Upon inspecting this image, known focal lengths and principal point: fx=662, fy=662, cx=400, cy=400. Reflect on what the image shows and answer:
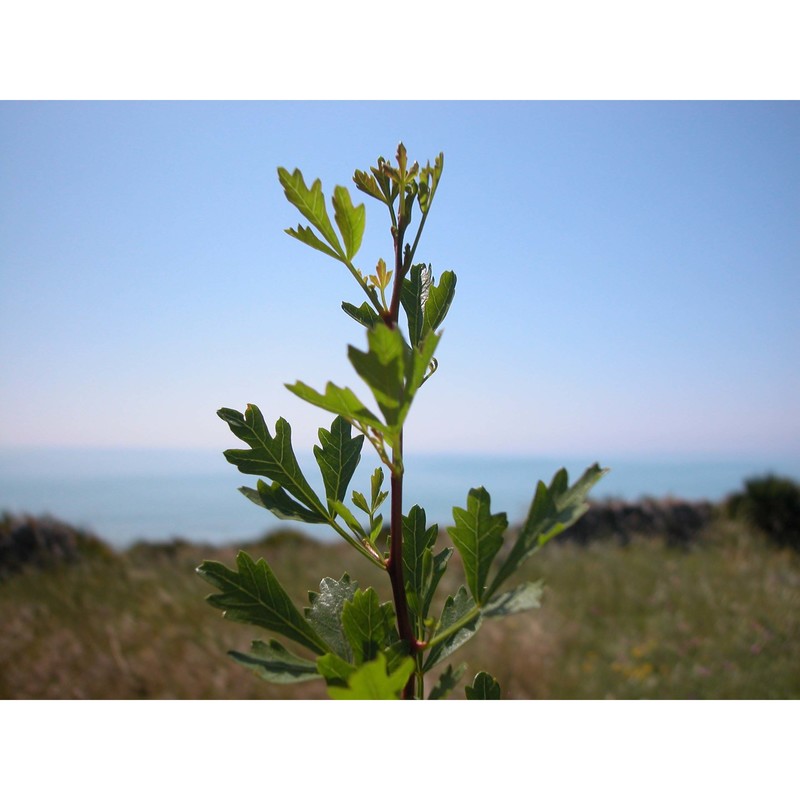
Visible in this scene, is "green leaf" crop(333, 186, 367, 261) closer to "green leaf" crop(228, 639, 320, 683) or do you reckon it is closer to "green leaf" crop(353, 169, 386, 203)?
"green leaf" crop(353, 169, 386, 203)

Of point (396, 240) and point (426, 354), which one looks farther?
point (396, 240)

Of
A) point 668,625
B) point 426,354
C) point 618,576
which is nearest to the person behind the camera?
point 426,354

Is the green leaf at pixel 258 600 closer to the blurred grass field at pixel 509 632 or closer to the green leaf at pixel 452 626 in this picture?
the green leaf at pixel 452 626

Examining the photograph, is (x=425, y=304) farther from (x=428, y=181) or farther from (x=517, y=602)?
(x=517, y=602)

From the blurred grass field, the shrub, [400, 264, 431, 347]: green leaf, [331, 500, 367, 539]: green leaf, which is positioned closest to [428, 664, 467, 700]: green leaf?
[331, 500, 367, 539]: green leaf

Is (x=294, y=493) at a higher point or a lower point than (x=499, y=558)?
higher

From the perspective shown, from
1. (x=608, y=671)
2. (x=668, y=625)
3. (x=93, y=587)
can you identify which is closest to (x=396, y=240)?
(x=608, y=671)

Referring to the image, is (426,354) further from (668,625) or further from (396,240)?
(668,625)
